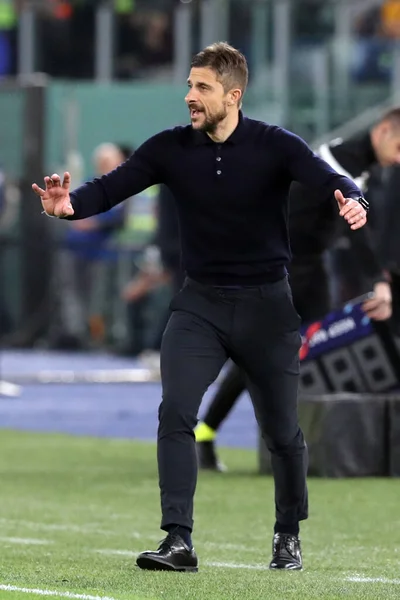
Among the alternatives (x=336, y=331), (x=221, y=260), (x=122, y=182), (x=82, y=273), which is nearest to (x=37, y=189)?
(x=122, y=182)

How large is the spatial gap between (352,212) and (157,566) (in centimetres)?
151

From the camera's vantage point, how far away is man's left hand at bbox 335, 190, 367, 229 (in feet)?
22.0

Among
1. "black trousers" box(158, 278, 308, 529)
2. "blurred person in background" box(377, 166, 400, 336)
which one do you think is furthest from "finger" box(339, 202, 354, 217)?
"blurred person in background" box(377, 166, 400, 336)

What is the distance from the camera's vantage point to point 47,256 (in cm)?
2516

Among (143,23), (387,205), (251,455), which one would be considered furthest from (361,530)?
(143,23)

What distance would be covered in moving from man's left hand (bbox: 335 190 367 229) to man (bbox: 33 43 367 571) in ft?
0.45

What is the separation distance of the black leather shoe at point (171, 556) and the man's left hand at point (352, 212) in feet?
4.40

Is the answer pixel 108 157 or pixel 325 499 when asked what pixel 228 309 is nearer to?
pixel 325 499

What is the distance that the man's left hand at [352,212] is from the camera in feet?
22.0

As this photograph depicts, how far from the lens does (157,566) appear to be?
7.01 meters

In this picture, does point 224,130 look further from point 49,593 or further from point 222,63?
point 49,593

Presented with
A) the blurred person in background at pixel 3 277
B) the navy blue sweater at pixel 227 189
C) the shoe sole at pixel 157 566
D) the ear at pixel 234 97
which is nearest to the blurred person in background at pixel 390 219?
the blurred person in background at pixel 3 277

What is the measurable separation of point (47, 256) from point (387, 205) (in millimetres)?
5980

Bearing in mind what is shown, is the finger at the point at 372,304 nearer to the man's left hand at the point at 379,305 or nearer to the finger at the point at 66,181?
the man's left hand at the point at 379,305
